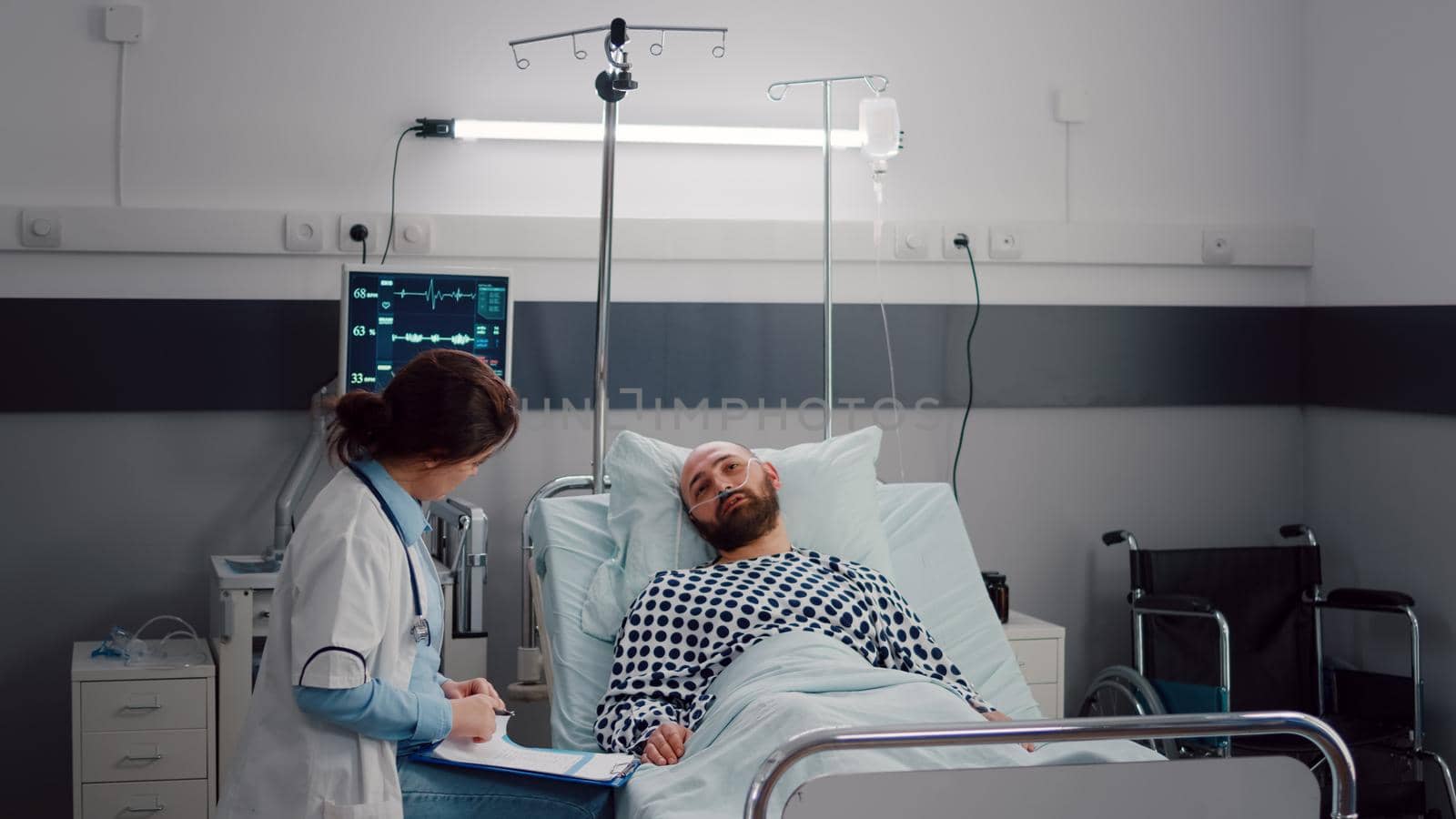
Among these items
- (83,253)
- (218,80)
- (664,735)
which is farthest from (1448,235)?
(83,253)

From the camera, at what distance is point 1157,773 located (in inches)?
63.9

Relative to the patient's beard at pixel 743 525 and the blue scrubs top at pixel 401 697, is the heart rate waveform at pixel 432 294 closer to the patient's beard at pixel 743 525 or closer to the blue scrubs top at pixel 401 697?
the patient's beard at pixel 743 525

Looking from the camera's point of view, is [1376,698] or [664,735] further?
[1376,698]

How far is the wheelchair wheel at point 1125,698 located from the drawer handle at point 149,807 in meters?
2.08

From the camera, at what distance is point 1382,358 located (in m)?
3.57

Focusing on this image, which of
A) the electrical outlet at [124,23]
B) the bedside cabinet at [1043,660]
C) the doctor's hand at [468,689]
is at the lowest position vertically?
the bedside cabinet at [1043,660]

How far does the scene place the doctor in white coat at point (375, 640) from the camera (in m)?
1.68

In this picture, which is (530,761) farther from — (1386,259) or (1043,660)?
(1386,259)

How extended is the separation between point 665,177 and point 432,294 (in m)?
0.78

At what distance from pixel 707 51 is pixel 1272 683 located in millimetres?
2236

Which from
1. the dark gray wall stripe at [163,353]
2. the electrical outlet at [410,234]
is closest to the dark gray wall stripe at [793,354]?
the dark gray wall stripe at [163,353]

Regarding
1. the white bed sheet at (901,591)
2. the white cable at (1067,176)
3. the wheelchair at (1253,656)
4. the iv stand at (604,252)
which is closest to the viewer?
the white bed sheet at (901,591)

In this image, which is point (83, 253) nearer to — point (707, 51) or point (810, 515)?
point (707, 51)

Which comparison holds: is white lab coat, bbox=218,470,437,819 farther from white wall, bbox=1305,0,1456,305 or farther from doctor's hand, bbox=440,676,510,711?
white wall, bbox=1305,0,1456,305
